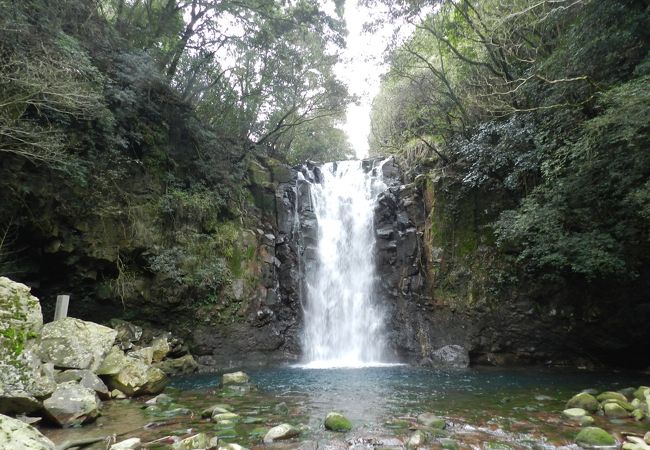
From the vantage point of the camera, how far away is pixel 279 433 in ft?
16.5

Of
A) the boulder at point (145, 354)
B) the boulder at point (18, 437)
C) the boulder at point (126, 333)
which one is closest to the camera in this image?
the boulder at point (18, 437)

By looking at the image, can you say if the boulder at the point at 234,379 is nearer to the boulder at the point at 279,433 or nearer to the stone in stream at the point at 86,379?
the stone in stream at the point at 86,379

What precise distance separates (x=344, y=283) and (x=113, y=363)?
338 inches

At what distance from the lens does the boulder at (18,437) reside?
129 inches

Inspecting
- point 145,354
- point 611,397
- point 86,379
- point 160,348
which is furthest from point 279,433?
point 160,348

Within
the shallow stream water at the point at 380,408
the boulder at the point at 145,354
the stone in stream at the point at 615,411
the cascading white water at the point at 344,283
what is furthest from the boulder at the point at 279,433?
the cascading white water at the point at 344,283

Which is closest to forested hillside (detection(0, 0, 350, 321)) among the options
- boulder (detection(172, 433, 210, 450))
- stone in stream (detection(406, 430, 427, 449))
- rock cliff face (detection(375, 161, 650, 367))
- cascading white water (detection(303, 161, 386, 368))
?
cascading white water (detection(303, 161, 386, 368))

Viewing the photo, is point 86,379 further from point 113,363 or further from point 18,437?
point 18,437

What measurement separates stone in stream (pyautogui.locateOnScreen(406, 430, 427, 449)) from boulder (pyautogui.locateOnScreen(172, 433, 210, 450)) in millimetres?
2434

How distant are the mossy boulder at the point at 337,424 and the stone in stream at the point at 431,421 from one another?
109 centimetres

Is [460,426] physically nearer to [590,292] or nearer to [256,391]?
[256,391]

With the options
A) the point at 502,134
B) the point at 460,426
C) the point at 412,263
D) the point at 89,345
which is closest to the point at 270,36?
the point at 502,134

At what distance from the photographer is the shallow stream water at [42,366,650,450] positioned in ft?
16.7

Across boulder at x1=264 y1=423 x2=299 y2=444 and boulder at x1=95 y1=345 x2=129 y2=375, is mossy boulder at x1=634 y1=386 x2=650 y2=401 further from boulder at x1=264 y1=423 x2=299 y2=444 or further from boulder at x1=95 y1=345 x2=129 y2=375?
boulder at x1=95 y1=345 x2=129 y2=375
